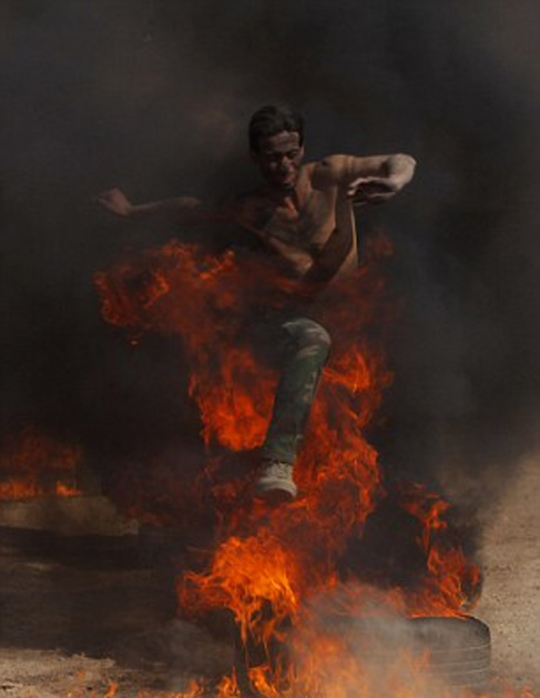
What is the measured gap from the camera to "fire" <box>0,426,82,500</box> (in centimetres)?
1135

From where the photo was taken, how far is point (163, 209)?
7824mm

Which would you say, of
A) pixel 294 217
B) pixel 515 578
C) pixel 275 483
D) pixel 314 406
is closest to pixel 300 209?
pixel 294 217

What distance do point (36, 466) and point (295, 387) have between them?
17.9 ft

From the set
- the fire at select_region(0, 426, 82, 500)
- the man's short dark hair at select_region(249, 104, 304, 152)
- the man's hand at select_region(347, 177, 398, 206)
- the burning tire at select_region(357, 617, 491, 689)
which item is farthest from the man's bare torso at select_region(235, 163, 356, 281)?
the fire at select_region(0, 426, 82, 500)

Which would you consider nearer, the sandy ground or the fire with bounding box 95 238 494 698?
the fire with bounding box 95 238 494 698

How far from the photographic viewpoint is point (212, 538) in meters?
7.32

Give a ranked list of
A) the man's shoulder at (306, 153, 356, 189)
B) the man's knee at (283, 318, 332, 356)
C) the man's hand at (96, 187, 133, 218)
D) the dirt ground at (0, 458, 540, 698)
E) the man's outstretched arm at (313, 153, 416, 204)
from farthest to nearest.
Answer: the man's hand at (96, 187, 133, 218), the man's shoulder at (306, 153, 356, 189), the dirt ground at (0, 458, 540, 698), the man's knee at (283, 318, 332, 356), the man's outstretched arm at (313, 153, 416, 204)

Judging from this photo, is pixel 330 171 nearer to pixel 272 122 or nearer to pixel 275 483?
pixel 272 122

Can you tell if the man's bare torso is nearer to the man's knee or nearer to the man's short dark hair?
the man's short dark hair

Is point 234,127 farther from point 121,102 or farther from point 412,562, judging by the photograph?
point 412,562

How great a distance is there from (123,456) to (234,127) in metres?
3.40

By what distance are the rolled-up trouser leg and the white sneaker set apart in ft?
0.15

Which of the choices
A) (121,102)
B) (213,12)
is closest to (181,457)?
(121,102)

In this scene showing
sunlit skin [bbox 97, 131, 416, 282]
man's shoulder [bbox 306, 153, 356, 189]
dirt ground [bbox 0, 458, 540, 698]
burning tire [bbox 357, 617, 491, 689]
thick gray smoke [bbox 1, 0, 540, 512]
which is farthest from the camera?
thick gray smoke [bbox 1, 0, 540, 512]
